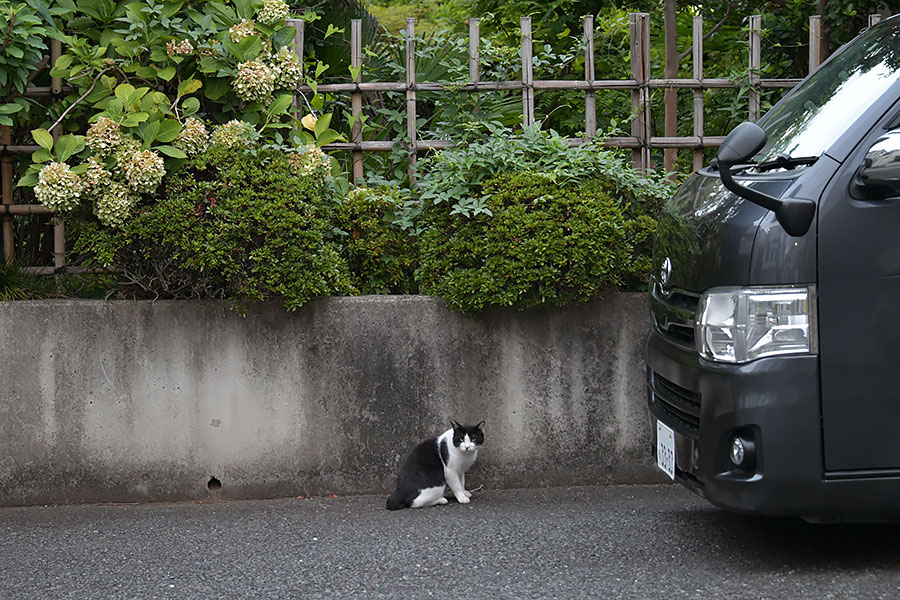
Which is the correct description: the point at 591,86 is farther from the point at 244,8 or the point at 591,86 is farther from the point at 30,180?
the point at 30,180

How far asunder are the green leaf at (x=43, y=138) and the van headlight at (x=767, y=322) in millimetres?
3419

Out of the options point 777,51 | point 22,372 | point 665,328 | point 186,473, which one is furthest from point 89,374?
point 777,51

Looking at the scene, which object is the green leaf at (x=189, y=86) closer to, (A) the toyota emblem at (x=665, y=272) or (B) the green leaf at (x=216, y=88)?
(B) the green leaf at (x=216, y=88)

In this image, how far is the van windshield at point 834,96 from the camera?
3678 mm

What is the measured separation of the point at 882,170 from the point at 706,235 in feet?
2.09

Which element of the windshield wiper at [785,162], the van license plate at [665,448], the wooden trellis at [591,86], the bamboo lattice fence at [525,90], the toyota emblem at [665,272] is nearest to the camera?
the windshield wiper at [785,162]

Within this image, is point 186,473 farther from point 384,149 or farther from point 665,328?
point 665,328

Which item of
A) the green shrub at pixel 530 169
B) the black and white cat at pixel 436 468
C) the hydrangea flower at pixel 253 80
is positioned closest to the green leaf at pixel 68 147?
the hydrangea flower at pixel 253 80

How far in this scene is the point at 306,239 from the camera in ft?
16.0

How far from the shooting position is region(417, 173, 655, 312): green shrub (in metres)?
4.78

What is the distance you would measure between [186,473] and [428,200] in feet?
6.11

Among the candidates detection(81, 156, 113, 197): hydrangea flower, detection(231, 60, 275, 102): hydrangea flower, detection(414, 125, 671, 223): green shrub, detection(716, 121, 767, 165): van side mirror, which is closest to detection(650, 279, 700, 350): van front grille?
detection(716, 121, 767, 165): van side mirror

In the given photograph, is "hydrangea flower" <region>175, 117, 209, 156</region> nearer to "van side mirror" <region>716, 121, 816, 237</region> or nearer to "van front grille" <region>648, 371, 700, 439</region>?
"van front grille" <region>648, 371, 700, 439</region>

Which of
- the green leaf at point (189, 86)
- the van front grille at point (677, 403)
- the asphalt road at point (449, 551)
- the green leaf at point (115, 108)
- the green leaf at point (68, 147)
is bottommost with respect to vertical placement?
the asphalt road at point (449, 551)
